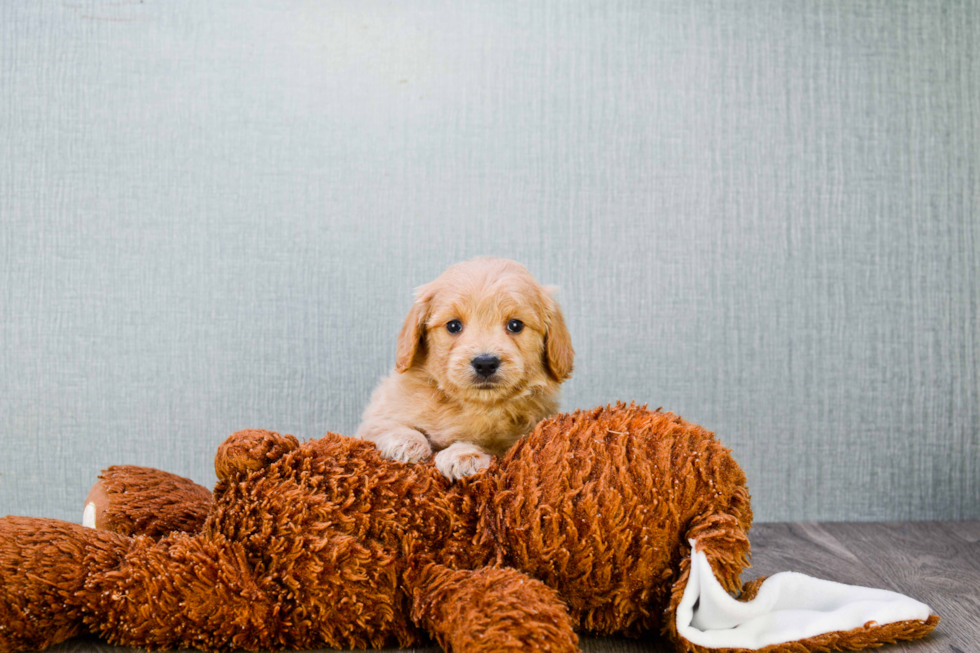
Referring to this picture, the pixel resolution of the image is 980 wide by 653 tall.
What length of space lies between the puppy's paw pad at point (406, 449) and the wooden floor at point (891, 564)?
33 cm

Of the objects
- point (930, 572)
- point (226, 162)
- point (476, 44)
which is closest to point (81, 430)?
point (226, 162)

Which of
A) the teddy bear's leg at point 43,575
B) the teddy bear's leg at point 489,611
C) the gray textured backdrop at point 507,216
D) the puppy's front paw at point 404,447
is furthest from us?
the gray textured backdrop at point 507,216

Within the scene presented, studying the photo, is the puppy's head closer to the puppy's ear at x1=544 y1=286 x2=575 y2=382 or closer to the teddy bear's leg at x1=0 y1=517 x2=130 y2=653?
the puppy's ear at x1=544 y1=286 x2=575 y2=382

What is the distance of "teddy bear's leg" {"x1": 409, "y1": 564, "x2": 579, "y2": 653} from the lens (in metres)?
1.01

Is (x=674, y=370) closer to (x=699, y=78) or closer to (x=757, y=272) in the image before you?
(x=757, y=272)

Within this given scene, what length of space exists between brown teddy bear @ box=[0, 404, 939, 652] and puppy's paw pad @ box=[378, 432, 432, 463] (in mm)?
59

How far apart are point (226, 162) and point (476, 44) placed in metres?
0.84

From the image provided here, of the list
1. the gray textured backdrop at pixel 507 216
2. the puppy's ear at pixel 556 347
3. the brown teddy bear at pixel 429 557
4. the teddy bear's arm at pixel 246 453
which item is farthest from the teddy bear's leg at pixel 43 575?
the gray textured backdrop at pixel 507 216

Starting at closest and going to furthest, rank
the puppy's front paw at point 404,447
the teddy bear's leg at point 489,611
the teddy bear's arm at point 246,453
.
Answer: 1. the teddy bear's leg at point 489,611
2. the teddy bear's arm at point 246,453
3. the puppy's front paw at point 404,447

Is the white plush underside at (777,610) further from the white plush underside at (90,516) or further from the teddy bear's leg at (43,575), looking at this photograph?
the white plush underside at (90,516)

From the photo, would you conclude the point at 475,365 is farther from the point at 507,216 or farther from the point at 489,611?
the point at 507,216

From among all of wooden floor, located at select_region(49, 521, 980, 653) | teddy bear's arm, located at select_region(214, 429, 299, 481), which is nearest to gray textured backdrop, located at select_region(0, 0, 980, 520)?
wooden floor, located at select_region(49, 521, 980, 653)

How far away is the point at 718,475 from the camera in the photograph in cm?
127

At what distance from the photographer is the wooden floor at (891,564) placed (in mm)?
1312
